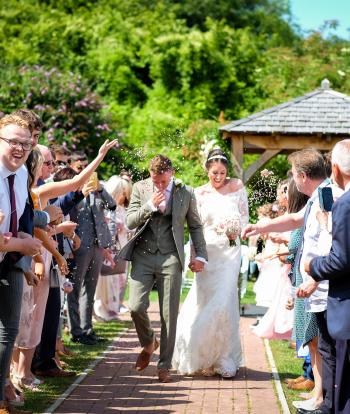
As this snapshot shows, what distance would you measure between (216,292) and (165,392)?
1.58 metres

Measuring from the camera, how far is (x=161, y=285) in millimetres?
9250

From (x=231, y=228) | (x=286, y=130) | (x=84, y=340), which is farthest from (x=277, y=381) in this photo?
(x=286, y=130)

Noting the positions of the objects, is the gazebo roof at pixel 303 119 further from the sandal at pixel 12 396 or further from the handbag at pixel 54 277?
the sandal at pixel 12 396

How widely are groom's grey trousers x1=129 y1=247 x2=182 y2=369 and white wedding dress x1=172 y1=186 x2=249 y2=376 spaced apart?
0.38m

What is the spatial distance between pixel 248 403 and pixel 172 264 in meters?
1.86

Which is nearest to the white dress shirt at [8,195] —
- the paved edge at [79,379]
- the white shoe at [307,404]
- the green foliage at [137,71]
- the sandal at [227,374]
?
the paved edge at [79,379]

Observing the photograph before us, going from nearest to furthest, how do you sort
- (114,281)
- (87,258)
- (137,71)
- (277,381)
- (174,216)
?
(277,381) → (174,216) → (87,258) → (114,281) → (137,71)

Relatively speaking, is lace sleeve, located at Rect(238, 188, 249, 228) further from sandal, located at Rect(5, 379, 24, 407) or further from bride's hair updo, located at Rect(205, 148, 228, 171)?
sandal, located at Rect(5, 379, 24, 407)

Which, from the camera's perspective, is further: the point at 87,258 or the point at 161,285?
the point at 87,258

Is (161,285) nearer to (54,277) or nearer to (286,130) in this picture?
(54,277)

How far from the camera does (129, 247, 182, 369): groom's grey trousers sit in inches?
360

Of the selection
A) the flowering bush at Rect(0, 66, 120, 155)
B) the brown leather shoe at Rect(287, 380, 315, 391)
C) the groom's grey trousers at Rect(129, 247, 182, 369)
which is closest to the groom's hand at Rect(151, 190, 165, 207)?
the groom's grey trousers at Rect(129, 247, 182, 369)

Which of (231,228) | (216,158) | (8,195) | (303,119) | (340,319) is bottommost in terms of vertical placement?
(340,319)

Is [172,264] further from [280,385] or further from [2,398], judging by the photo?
[2,398]
